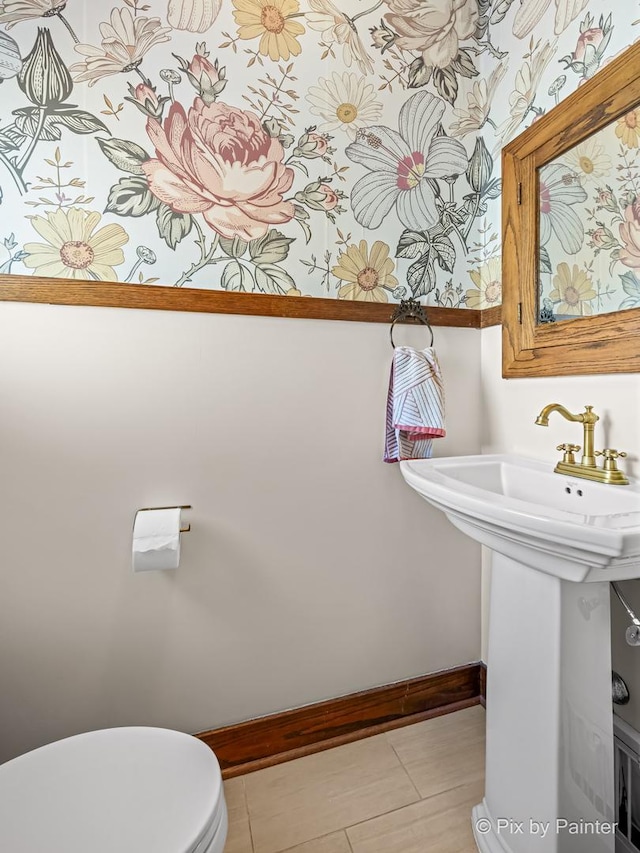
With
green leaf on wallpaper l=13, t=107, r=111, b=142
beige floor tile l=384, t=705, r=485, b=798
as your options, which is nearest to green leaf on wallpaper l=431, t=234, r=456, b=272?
green leaf on wallpaper l=13, t=107, r=111, b=142

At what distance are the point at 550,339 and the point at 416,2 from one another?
1194mm

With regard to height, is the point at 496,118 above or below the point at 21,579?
above

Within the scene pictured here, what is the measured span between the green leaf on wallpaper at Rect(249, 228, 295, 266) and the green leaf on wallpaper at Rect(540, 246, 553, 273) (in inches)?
29.4

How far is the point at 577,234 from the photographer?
3.53 ft

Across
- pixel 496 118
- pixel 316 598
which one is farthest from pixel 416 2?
pixel 316 598

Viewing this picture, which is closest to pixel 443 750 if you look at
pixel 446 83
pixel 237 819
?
pixel 237 819

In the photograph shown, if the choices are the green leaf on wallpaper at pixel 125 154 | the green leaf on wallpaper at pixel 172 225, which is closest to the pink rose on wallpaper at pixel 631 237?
the green leaf on wallpaper at pixel 172 225

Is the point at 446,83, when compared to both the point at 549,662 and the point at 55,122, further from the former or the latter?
the point at 549,662

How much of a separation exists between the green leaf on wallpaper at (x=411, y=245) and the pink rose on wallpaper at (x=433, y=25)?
0.56 metres

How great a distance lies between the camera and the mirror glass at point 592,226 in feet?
3.07

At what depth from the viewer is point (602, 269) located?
1006mm

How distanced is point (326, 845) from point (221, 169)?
1806 mm

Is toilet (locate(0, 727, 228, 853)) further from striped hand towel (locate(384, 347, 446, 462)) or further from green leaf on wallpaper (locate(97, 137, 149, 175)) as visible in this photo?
green leaf on wallpaper (locate(97, 137, 149, 175))

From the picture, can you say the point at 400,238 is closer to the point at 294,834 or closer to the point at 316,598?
the point at 316,598
